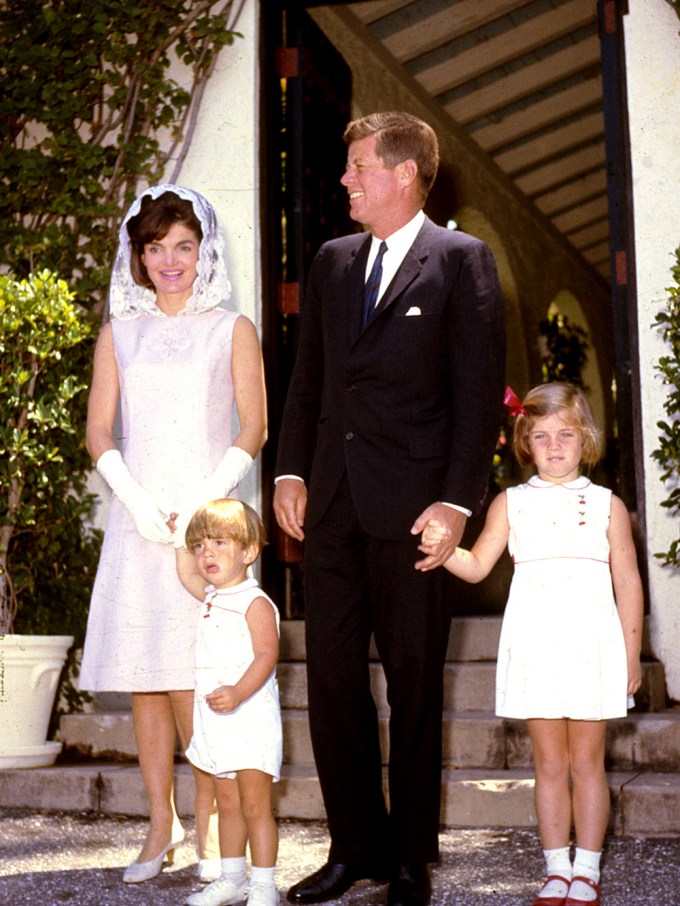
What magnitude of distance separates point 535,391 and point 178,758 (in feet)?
7.46

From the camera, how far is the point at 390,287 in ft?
10.5

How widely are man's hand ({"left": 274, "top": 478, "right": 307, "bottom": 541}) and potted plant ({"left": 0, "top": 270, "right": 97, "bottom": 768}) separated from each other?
69.0 inches

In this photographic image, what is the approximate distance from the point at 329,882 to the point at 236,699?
519 millimetres

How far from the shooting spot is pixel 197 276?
11.8 ft

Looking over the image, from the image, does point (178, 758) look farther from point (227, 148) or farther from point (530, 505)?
point (227, 148)

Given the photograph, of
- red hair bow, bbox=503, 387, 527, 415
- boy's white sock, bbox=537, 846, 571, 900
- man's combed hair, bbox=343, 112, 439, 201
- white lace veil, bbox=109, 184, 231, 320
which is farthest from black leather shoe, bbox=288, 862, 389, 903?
man's combed hair, bbox=343, 112, 439, 201

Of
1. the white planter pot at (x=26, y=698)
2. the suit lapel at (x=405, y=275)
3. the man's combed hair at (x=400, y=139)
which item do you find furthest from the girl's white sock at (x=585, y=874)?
the white planter pot at (x=26, y=698)

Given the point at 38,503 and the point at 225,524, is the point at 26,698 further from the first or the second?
the point at 225,524

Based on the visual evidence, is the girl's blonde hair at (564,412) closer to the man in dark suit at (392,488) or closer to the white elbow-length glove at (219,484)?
the man in dark suit at (392,488)

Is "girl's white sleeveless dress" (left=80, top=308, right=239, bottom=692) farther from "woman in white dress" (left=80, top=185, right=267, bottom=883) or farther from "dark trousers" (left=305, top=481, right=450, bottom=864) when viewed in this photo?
"dark trousers" (left=305, top=481, right=450, bottom=864)

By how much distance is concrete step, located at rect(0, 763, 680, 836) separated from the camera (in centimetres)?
398

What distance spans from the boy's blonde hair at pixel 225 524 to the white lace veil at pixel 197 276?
681 mm

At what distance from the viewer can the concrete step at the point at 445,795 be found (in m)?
3.98

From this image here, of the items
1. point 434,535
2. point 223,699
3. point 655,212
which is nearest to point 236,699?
point 223,699
